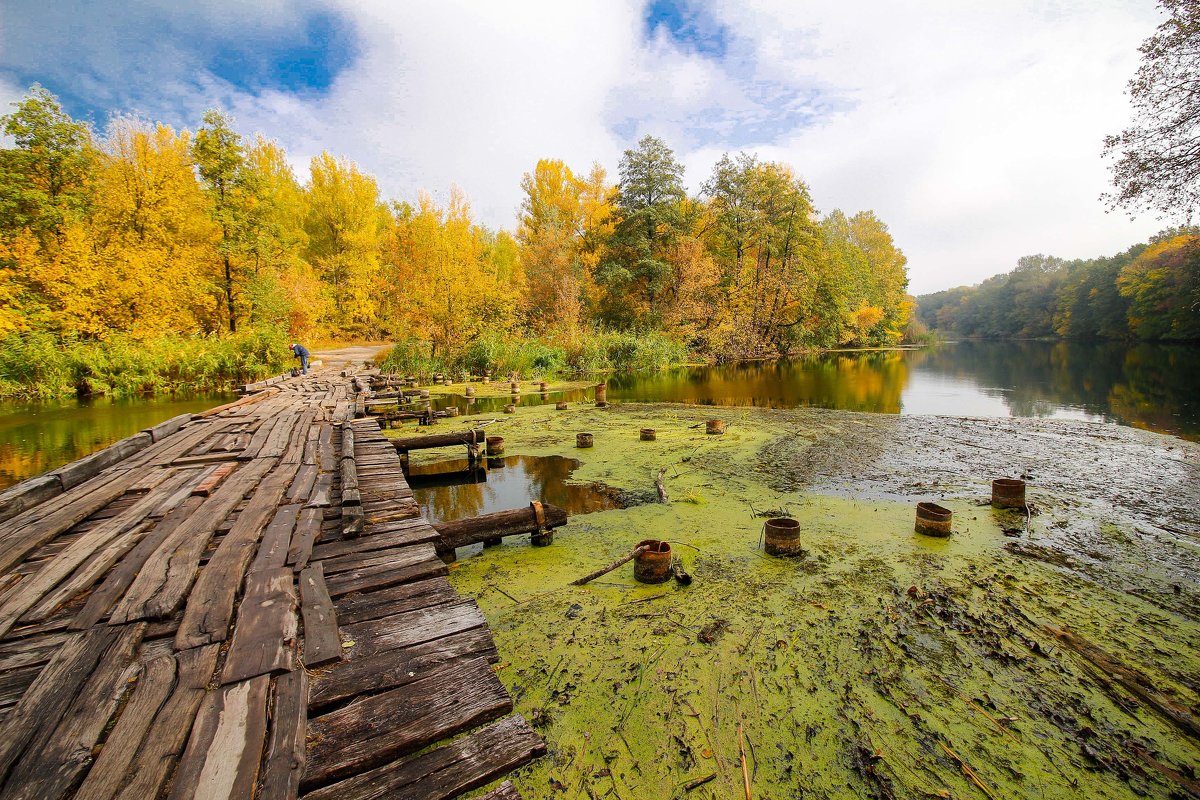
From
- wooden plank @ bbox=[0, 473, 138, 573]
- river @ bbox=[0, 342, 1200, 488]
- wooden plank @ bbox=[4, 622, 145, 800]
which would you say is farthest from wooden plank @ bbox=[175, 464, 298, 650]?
river @ bbox=[0, 342, 1200, 488]

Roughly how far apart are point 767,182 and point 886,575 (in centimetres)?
2994

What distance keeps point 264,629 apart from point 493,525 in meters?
2.28

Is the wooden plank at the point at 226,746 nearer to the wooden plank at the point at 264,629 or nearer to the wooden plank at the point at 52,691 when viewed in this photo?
the wooden plank at the point at 264,629

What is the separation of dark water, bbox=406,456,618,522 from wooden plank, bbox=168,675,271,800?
3909 millimetres

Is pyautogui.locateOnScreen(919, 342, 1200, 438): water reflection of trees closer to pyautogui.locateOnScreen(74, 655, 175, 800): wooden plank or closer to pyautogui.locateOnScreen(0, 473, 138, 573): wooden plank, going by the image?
pyautogui.locateOnScreen(74, 655, 175, 800): wooden plank

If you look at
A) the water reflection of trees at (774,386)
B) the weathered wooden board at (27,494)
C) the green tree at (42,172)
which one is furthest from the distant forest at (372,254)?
the weathered wooden board at (27,494)

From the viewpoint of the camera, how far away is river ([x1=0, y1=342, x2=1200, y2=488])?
920 centimetres

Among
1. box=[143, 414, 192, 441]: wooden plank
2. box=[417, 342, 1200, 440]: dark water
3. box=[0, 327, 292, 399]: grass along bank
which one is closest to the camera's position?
box=[143, 414, 192, 441]: wooden plank

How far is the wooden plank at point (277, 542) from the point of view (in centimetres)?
273

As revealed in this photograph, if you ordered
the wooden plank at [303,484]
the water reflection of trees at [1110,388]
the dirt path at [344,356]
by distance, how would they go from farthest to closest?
1. the dirt path at [344,356]
2. the water reflection of trees at [1110,388]
3. the wooden plank at [303,484]

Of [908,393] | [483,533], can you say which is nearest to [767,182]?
[908,393]

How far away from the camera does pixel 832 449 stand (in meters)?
7.95

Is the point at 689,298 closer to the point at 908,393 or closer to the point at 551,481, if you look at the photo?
the point at 908,393

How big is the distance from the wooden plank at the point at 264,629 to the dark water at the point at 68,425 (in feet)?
24.3
